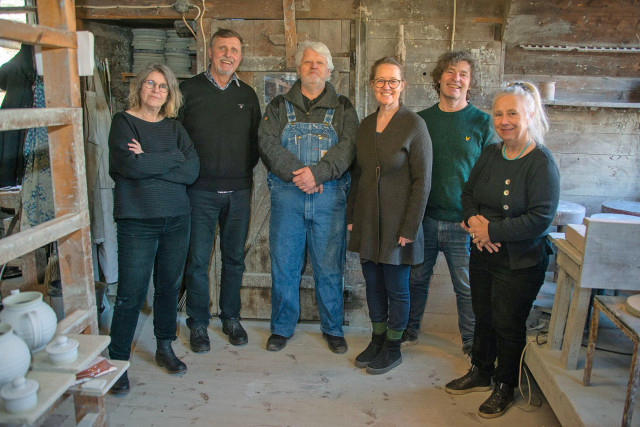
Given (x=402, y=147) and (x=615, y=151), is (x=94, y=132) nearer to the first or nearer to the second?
(x=402, y=147)

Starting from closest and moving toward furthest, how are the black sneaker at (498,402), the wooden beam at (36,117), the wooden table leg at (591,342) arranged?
the wooden beam at (36,117)
the wooden table leg at (591,342)
the black sneaker at (498,402)

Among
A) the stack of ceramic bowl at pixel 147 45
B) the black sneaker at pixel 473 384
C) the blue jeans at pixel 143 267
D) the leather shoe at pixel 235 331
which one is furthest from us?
the stack of ceramic bowl at pixel 147 45

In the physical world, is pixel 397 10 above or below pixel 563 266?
above

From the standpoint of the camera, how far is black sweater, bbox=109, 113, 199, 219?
264 cm

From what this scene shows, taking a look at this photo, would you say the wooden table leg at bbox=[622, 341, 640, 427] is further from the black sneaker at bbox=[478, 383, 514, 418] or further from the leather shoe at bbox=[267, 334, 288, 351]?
the leather shoe at bbox=[267, 334, 288, 351]

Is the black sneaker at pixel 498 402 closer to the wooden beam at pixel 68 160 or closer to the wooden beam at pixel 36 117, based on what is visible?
the wooden beam at pixel 68 160

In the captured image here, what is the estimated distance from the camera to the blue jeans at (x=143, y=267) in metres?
2.73

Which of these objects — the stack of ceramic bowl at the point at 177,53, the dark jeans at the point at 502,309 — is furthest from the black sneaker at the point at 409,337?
the stack of ceramic bowl at the point at 177,53

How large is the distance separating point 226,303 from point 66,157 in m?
1.62

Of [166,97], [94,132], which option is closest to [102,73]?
[94,132]

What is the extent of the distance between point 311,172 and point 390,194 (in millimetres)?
478

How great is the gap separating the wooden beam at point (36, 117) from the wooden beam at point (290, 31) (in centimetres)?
171

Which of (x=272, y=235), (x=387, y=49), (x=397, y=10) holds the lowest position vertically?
(x=272, y=235)

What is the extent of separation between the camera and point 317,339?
3.52 meters
